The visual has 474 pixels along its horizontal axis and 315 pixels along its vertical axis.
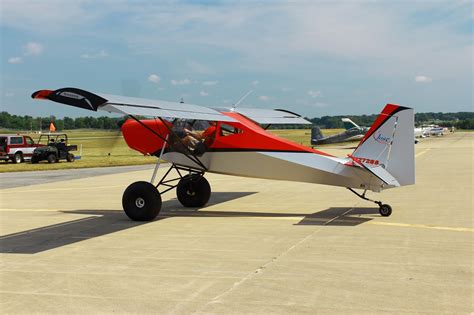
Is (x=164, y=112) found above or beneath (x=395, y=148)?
above

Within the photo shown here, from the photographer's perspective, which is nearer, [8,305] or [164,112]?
[8,305]

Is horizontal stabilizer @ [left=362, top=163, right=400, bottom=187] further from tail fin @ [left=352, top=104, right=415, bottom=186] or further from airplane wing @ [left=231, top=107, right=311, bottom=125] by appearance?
airplane wing @ [left=231, top=107, right=311, bottom=125]

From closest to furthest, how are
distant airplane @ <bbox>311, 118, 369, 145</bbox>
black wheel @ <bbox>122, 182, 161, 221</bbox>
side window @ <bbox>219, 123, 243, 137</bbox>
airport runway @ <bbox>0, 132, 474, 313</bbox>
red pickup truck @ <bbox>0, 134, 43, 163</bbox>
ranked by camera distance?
airport runway @ <bbox>0, 132, 474, 313</bbox>
black wheel @ <bbox>122, 182, 161, 221</bbox>
side window @ <bbox>219, 123, 243, 137</bbox>
red pickup truck @ <bbox>0, 134, 43, 163</bbox>
distant airplane @ <bbox>311, 118, 369, 145</bbox>

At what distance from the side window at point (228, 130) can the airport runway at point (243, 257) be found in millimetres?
1830

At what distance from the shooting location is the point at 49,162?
31750 millimetres

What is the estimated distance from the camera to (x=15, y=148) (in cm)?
3194

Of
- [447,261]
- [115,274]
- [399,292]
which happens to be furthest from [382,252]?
[115,274]

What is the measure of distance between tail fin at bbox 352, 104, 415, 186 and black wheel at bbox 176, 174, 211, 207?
14.3 ft

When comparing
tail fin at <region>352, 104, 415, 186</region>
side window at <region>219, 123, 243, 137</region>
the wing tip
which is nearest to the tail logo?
tail fin at <region>352, 104, 415, 186</region>

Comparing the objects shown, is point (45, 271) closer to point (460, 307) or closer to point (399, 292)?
point (399, 292)

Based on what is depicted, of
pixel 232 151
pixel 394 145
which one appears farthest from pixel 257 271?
pixel 232 151

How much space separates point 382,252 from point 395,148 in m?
3.07

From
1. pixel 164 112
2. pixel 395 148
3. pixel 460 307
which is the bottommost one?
pixel 460 307

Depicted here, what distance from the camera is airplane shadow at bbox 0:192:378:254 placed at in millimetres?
8400
